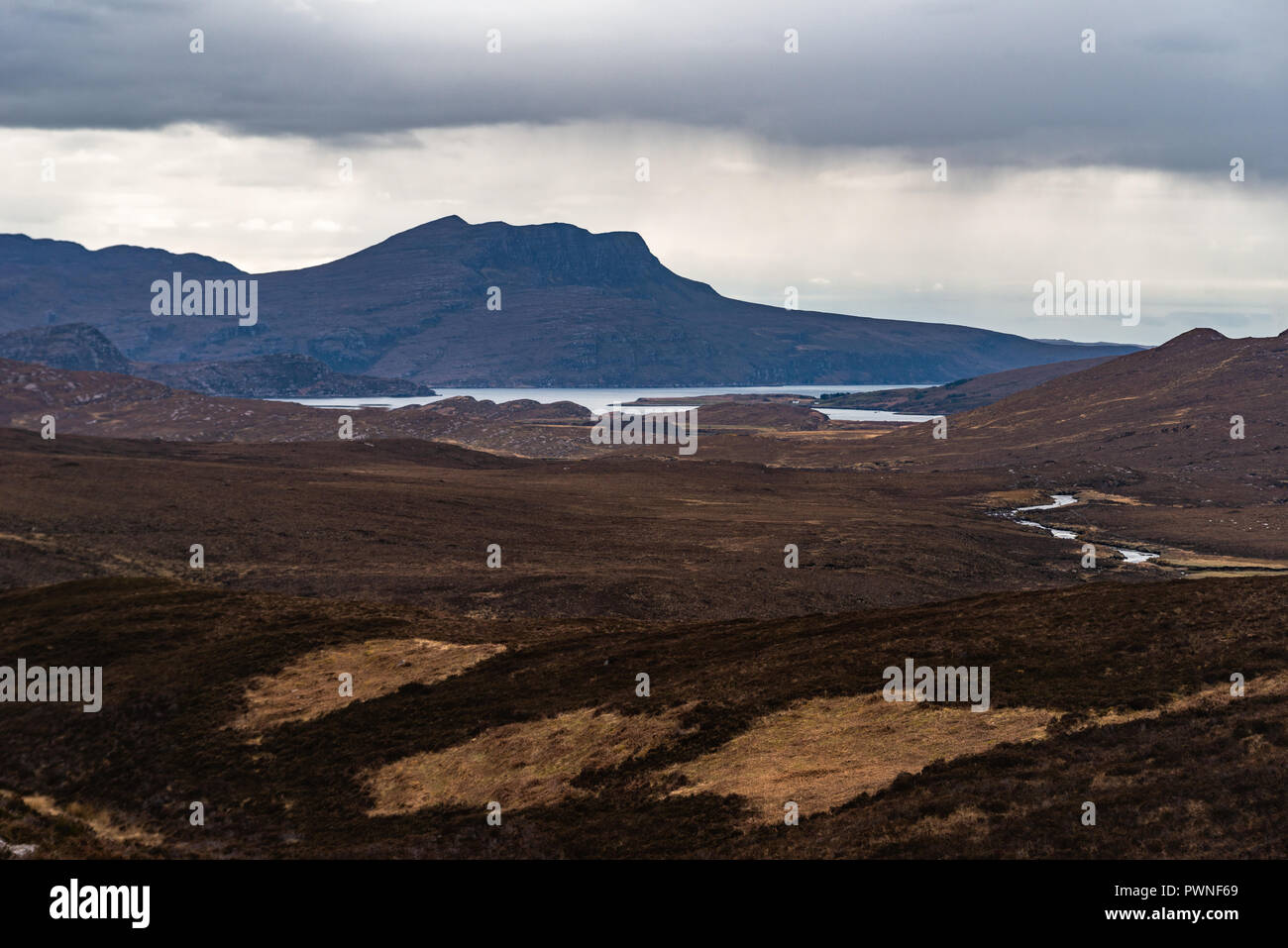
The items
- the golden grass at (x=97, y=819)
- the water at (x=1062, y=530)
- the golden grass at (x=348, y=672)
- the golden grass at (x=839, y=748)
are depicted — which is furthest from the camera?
the water at (x=1062, y=530)

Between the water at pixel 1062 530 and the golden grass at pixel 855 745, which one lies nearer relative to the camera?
the golden grass at pixel 855 745

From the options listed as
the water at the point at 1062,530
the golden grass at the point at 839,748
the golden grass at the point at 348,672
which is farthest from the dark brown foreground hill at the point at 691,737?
the water at the point at 1062,530

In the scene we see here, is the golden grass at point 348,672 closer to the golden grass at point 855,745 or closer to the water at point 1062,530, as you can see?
the golden grass at point 855,745

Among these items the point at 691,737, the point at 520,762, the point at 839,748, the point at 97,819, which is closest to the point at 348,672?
the point at 97,819

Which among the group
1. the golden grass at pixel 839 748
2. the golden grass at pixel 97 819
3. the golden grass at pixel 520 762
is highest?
the golden grass at pixel 839 748

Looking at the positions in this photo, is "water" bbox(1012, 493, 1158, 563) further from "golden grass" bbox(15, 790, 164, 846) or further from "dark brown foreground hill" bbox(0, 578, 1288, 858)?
"golden grass" bbox(15, 790, 164, 846)

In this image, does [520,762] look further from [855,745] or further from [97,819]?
[97,819]

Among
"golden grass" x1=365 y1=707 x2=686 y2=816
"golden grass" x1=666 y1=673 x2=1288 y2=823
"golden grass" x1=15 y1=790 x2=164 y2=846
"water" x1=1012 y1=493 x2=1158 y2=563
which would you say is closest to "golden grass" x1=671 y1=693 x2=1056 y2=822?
"golden grass" x1=666 y1=673 x2=1288 y2=823

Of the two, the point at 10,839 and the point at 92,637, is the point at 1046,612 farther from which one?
the point at 92,637
